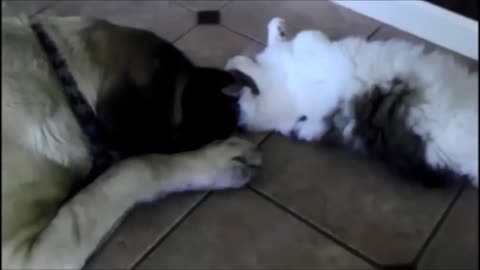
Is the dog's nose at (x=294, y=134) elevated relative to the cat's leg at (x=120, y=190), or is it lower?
elevated

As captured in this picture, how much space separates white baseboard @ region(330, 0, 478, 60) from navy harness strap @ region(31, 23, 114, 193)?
0.72 meters

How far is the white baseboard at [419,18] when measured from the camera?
134 cm

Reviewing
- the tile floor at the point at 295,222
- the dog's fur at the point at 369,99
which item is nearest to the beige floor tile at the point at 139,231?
the tile floor at the point at 295,222

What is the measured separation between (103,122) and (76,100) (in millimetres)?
54

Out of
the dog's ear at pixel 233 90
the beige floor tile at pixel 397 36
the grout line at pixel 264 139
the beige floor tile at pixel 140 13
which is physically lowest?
the grout line at pixel 264 139

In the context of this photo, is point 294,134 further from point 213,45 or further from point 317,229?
point 213,45

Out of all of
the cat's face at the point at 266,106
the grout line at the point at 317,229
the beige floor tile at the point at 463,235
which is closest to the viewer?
the beige floor tile at the point at 463,235

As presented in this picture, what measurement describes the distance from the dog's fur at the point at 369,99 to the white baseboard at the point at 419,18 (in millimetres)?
107

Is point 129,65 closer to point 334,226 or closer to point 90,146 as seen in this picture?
point 90,146

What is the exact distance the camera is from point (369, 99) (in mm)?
1170

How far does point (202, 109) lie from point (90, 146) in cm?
19

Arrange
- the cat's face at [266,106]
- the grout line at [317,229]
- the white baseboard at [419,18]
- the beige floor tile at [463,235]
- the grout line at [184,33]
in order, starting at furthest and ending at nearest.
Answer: the grout line at [184,33] → the white baseboard at [419,18] → the cat's face at [266,106] → the grout line at [317,229] → the beige floor tile at [463,235]

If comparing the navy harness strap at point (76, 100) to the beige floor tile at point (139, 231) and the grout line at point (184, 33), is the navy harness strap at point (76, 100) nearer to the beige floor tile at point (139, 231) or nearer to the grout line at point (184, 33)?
the beige floor tile at point (139, 231)

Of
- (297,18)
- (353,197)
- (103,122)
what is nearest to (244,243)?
(353,197)
